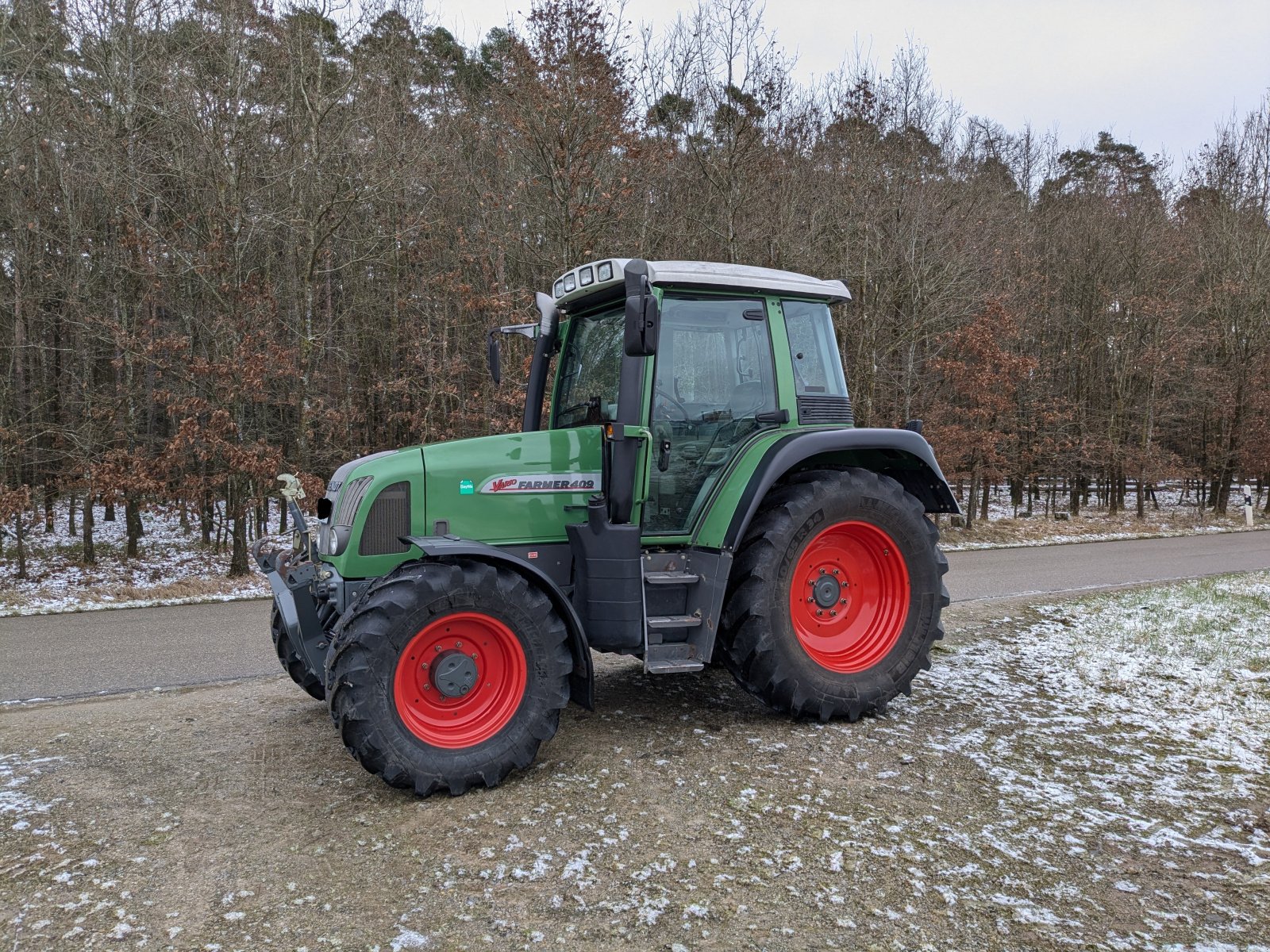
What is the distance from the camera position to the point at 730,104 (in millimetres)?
14547

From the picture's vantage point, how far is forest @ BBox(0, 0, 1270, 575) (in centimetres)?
1209

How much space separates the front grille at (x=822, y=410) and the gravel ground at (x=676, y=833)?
1.71 metres

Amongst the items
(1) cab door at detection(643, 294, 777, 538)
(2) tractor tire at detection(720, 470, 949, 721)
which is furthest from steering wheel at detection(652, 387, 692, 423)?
(2) tractor tire at detection(720, 470, 949, 721)

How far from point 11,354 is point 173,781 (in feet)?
39.4

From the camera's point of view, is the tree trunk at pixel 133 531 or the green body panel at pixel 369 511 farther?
the tree trunk at pixel 133 531

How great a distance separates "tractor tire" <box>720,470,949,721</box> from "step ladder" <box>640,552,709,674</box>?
8.9 inches

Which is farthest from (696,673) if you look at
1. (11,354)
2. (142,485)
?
(11,354)

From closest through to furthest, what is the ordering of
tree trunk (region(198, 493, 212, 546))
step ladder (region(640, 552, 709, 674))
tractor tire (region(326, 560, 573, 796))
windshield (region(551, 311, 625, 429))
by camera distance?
tractor tire (region(326, 560, 573, 796)), step ladder (region(640, 552, 709, 674)), windshield (region(551, 311, 625, 429)), tree trunk (region(198, 493, 212, 546))

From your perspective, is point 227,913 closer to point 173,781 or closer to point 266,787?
point 266,787

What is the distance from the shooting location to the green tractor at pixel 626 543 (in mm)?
3857

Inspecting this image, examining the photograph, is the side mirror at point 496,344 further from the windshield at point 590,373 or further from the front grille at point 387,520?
the front grille at point 387,520

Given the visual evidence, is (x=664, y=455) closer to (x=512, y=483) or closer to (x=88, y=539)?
(x=512, y=483)

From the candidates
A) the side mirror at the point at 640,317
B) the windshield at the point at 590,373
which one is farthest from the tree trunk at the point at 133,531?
the side mirror at the point at 640,317

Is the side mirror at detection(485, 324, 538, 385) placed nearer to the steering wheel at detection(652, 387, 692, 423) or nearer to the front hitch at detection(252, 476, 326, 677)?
the steering wheel at detection(652, 387, 692, 423)
